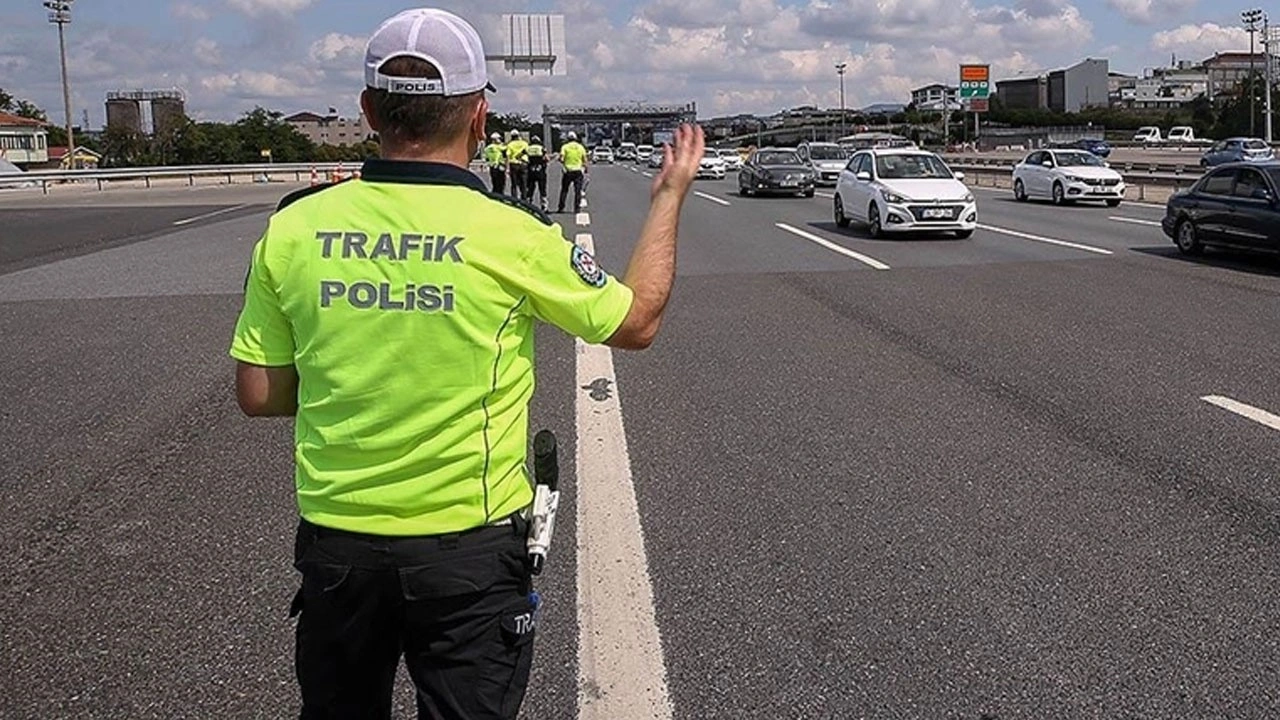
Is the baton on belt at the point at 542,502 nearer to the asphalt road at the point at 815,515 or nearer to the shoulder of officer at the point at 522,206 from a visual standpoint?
the shoulder of officer at the point at 522,206

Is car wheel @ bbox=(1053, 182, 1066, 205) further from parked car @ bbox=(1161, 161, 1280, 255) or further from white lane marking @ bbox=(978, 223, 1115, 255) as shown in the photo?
parked car @ bbox=(1161, 161, 1280, 255)

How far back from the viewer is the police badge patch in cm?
232

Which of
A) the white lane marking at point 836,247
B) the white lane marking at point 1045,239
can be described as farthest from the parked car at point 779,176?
the white lane marking at point 1045,239

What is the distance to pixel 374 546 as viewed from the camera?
7.48 feet

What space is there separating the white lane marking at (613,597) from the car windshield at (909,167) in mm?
15399

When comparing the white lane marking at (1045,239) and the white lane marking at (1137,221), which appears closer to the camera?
the white lane marking at (1045,239)

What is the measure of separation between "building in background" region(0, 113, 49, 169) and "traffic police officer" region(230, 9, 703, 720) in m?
103

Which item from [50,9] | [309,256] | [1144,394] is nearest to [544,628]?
[309,256]

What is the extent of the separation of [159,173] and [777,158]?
2777 cm

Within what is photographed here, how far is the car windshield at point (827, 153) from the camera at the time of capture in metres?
45.8

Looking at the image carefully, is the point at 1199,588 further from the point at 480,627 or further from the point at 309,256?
the point at 309,256

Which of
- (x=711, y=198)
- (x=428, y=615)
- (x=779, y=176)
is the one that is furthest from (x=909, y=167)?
(x=428, y=615)

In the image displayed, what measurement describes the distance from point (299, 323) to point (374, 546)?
17.1 inches

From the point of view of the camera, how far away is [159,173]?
5084 centimetres
